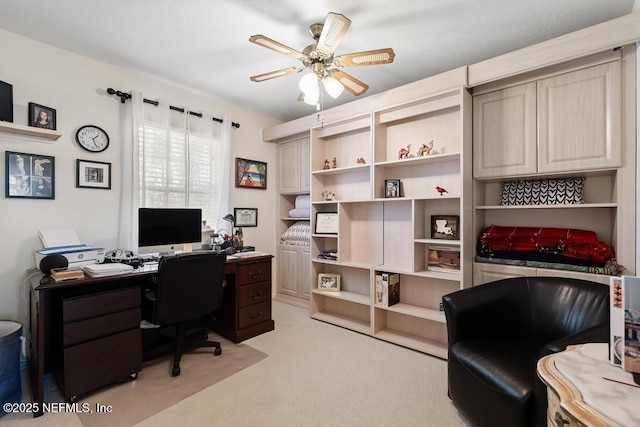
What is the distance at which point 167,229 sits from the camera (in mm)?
2770

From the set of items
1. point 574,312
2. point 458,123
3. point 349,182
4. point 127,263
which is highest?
point 458,123

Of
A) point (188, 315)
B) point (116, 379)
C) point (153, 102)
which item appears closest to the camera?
point (116, 379)

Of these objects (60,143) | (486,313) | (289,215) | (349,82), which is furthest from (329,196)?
(60,143)

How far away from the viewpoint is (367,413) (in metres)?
1.85

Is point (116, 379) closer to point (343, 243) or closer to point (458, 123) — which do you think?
point (343, 243)

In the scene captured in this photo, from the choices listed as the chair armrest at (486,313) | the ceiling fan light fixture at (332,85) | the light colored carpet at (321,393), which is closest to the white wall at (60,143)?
the light colored carpet at (321,393)

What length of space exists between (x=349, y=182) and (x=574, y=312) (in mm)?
2359

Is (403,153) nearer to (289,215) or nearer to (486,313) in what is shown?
(486,313)

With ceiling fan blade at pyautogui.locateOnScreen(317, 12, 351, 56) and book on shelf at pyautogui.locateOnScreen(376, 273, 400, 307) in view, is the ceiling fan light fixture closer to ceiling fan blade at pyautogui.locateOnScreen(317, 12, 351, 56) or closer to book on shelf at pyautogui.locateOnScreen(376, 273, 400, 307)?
ceiling fan blade at pyautogui.locateOnScreen(317, 12, 351, 56)

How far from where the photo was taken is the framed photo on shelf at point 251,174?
3877 millimetres

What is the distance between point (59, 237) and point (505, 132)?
3785 millimetres

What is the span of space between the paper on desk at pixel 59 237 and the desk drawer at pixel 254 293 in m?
1.44

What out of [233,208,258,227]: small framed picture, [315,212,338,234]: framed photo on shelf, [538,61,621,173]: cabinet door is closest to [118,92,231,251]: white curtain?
[233,208,258,227]: small framed picture

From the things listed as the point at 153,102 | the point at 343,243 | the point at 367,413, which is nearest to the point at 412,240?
the point at 343,243
